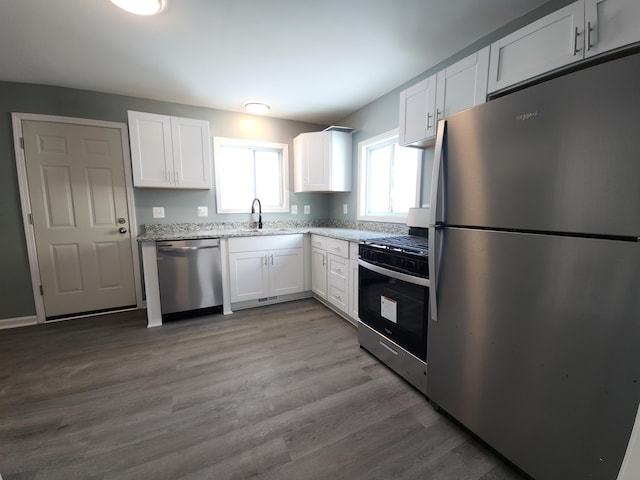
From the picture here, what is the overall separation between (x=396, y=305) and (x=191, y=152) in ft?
9.02

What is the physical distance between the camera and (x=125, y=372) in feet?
6.37

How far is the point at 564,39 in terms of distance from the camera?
1.29 meters

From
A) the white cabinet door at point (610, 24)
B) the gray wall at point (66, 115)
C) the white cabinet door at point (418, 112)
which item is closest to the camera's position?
the white cabinet door at point (610, 24)

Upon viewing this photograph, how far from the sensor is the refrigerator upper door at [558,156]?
0.85 meters

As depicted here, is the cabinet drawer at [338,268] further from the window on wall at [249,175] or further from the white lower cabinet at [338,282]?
the window on wall at [249,175]

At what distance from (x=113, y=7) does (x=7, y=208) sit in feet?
7.95

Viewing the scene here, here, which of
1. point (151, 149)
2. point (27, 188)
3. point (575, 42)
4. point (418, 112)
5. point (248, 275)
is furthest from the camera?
point (248, 275)

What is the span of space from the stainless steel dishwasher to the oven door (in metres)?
A: 1.70

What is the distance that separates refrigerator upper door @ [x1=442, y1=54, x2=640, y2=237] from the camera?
33.4 inches


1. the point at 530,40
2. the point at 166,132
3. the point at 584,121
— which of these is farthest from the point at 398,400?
the point at 166,132

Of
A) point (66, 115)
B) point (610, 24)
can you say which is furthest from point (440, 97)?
point (66, 115)

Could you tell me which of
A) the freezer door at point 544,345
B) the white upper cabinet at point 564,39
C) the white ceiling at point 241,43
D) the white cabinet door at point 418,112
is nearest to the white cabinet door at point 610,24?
the white upper cabinet at point 564,39

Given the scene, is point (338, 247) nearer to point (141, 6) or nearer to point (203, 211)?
point (203, 211)

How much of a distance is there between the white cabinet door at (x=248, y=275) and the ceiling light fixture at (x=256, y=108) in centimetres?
179
